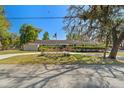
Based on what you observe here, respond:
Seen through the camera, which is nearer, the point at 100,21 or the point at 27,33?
the point at 100,21

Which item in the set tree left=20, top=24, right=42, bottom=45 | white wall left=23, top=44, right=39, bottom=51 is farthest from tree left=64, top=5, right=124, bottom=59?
tree left=20, top=24, right=42, bottom=45

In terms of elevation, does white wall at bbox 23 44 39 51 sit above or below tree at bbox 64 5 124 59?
below

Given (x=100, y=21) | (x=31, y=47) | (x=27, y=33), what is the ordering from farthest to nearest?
(x=27, y=33) < (x=31, y=47) < (x=100, y=21)

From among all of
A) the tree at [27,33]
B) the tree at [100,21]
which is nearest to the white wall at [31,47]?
the tree at [27,33]

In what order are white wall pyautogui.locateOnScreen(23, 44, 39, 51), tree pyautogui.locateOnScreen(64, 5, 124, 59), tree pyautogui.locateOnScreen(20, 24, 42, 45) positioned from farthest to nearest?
tree pyautogui.locateOnScreen(20, 24, 42, 45)
white wall pyautogui.locateOnScreen(23, 44, 39, 51)
tree pyautogui.locateOnScreen(64, 5, 124, 59)

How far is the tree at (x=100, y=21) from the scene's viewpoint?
14281 mm

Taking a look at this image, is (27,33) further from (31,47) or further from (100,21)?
(100,21)

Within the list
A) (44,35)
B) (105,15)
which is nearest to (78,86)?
(105,15)

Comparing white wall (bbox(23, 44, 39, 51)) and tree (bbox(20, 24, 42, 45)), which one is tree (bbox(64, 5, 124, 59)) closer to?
white wall (bbox(23, 44, 39, 51))

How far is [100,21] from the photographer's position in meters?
15.3

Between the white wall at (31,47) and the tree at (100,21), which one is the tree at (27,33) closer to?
the white wall at (31,47)

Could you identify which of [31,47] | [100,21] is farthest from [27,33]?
[100,21]

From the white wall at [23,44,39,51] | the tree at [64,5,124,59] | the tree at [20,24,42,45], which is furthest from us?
the tree at [20,24,42,45]

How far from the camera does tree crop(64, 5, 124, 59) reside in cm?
1428
